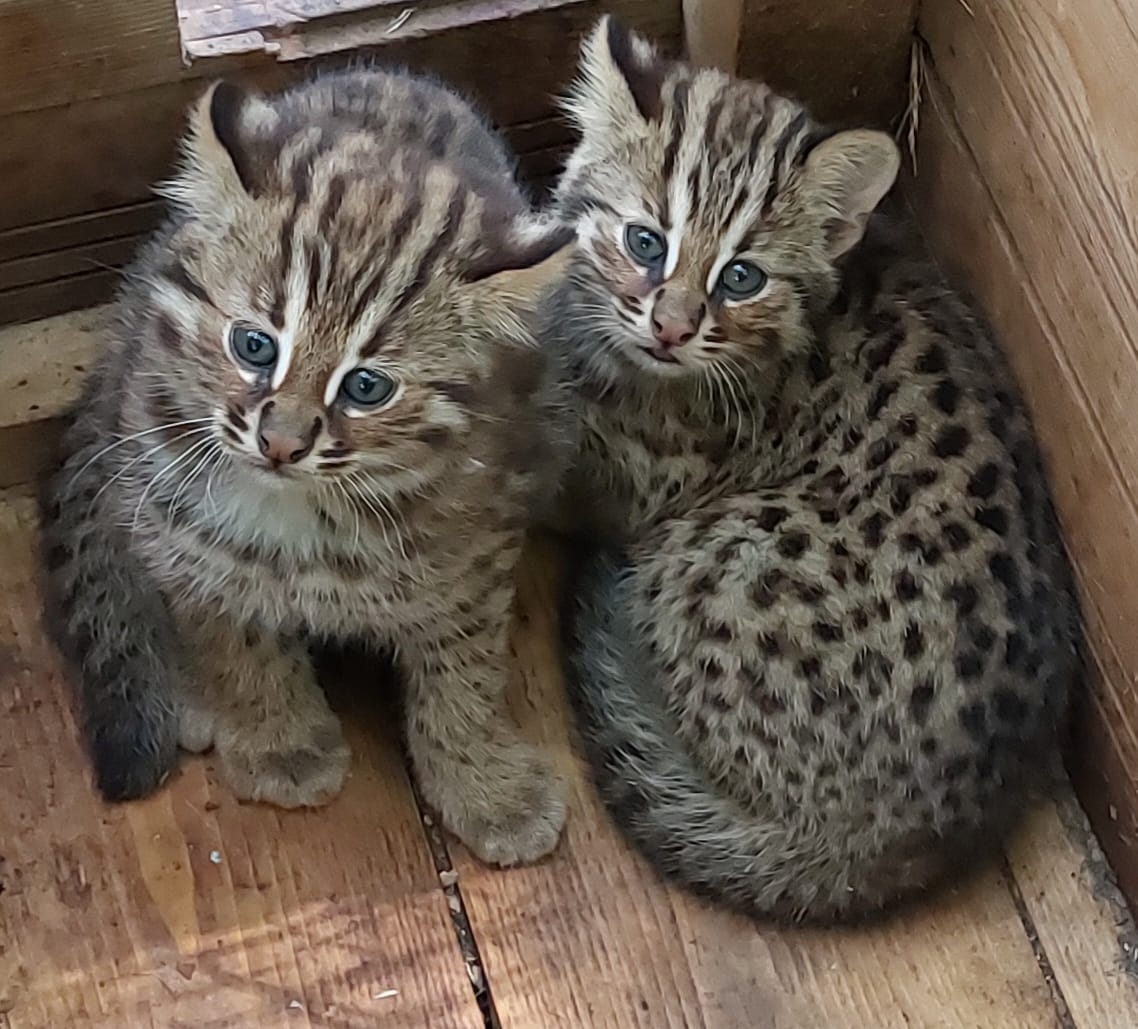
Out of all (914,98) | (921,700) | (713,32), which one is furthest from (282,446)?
(914,98)

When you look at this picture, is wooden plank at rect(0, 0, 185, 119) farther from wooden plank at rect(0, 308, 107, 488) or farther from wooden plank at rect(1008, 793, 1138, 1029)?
wooden plank at rect(1008, 793, 1138, 1029)

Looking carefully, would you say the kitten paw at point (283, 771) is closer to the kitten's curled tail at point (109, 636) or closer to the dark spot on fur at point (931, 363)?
the kitten's curled tail at point (109, 636)

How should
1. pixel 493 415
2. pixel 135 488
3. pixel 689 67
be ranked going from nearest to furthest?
pixel 493 415
pixel 135 488
pixel 689 67

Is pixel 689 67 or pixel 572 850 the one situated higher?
pixel 689 67

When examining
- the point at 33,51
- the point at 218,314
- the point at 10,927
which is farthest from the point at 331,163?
the point at 10,927

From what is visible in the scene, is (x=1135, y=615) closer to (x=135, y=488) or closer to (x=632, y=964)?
(x=632, y=964)
